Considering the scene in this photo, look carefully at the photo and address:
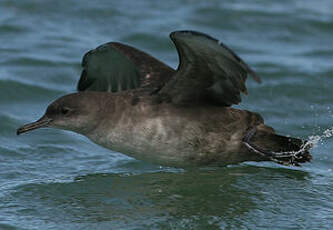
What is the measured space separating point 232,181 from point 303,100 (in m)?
2.79

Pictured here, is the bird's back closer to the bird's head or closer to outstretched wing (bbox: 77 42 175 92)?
the bird's head

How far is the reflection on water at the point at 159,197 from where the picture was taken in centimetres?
598

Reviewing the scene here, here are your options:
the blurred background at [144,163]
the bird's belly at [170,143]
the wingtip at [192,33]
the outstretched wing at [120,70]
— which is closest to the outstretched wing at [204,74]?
the wingtip at [192,33]

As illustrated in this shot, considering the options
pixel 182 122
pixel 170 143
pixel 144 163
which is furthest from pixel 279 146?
pixel 144 163

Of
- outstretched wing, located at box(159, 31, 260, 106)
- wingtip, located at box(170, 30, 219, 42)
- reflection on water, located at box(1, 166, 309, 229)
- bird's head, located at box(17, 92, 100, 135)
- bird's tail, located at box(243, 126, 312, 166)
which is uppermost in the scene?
wingtip, located at box(170, 30, 219, 42)

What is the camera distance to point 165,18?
13.0 metres

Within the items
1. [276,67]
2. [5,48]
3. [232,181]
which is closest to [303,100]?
[276,67]

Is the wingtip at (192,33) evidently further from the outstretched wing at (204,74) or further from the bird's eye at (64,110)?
the bird's eye at (64,110)

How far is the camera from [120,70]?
7676 millimetres

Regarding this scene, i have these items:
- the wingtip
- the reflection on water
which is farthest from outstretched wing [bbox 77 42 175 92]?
the wingtip

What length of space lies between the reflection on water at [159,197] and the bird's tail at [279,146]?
208 millimetres

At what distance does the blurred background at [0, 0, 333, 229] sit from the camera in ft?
20.0

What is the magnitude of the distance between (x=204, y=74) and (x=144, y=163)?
144cm

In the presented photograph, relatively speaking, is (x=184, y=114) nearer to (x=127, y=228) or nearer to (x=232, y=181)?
(x=232, y=181)
